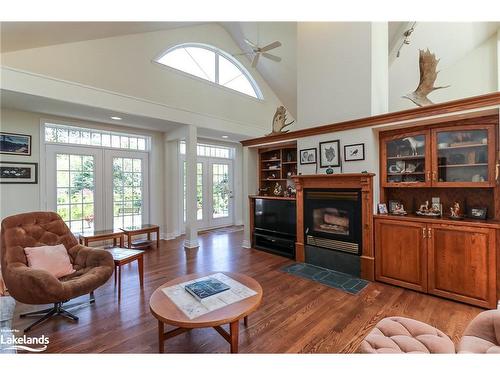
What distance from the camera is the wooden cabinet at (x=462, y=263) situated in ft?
7.52

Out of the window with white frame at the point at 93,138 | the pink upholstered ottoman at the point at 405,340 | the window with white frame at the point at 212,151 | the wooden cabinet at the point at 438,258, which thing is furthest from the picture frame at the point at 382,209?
the window with white frame at the point at 93,138

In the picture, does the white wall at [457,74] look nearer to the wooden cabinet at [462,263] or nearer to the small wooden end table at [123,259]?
the wooden cabinet at [462,263]

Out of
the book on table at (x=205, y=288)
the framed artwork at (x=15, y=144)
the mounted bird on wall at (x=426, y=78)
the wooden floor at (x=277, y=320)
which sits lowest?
the wooden floor at (x=277, y=320)

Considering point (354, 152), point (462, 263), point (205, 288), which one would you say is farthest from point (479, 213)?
point (205, 288)

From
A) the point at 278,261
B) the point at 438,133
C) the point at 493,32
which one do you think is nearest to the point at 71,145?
the point at 278,261

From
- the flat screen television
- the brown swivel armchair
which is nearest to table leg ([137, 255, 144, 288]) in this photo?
the brown swivel armchair

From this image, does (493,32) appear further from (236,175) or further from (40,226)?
(40,226)

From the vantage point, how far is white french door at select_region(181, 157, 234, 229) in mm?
6402

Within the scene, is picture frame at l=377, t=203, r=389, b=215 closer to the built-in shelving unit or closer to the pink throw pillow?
the built-in shelving unit

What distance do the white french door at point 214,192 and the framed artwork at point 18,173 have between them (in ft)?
10.7

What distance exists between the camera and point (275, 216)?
4.26 m

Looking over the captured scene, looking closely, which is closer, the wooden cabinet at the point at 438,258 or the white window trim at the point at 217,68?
the wooden cabinet at the point at 438,258

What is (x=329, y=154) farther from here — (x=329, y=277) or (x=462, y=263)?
(x=462, y=263)

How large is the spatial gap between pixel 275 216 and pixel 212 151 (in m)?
3.22
